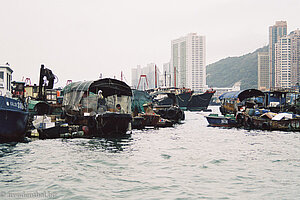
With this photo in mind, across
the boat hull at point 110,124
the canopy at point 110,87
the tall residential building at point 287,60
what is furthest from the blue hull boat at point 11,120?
the tall residential building at point 287,60

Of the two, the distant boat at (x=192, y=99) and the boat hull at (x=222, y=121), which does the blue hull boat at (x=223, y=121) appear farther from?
the distant boat at (x=192, y=99)

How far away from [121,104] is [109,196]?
626 inches

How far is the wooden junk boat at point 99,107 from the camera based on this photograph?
20297 millimetres

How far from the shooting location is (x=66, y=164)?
39.3 feet

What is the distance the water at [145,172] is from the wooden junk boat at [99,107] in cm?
364

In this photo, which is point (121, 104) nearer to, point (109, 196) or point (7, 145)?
point (7, 145)

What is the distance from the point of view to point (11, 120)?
51.5 feet

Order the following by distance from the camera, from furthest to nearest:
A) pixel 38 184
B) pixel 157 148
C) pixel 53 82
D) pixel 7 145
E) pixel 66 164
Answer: pixel 53 82
pixel 157 148
pixel 7 145
pixel 66 164
pixel 38 184

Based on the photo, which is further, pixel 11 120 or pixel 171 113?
pixel 171 113

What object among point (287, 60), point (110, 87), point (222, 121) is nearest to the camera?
point (110, 87)

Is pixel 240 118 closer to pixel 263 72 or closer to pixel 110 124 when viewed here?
pixel 110 124

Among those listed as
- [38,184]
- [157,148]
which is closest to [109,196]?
[38,184]

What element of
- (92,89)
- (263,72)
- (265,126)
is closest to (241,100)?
(265,126)

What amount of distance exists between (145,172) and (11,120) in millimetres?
8415
